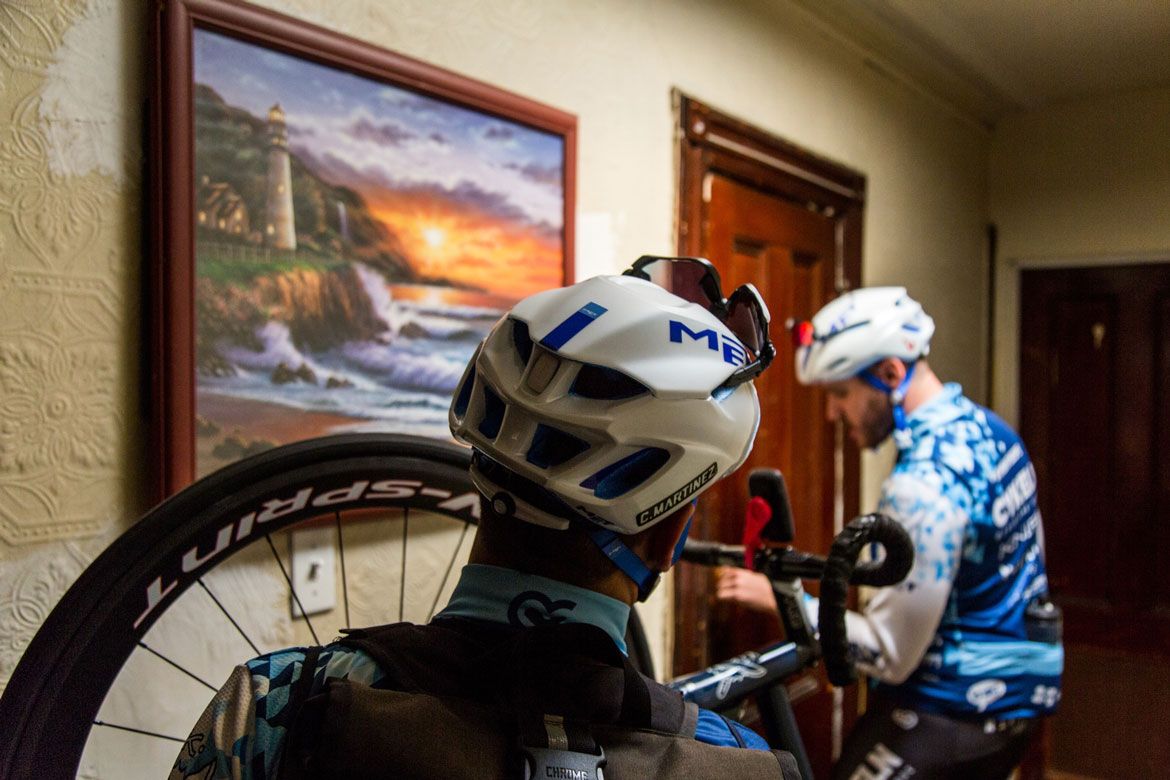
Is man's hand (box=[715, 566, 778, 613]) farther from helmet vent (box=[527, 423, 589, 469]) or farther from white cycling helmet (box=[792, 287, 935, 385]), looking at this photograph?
helmet vent (box=[527, 423, 589, 469])

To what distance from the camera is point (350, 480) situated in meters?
1.18

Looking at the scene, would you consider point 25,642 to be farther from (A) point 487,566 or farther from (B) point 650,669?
(B) point 650,669

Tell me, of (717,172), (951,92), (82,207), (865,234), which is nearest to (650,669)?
(82,207)

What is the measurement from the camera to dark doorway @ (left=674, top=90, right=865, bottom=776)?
231 centimetres

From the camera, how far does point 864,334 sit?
2037 millimetres

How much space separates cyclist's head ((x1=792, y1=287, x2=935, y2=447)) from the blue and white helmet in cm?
128

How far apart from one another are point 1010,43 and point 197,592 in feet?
11.3

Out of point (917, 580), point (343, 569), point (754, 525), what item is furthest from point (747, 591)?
point (343, 569)

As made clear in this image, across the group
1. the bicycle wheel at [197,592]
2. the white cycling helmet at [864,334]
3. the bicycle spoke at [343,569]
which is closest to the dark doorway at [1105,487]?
the white cycling helmet at [864,334]

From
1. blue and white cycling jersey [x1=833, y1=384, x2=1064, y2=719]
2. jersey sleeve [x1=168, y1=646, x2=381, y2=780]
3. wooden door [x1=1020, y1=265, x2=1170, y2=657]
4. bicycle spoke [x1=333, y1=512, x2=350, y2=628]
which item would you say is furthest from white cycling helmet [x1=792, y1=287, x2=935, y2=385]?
wooden door [x1=1020, y1=265, x2=1170, y2=657]

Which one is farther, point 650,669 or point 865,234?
point 865,234

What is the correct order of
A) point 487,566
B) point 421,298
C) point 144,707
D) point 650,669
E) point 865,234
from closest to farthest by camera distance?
1. point 487,566
2. point 144,707
3. point 650,669
4. point 421,298
5. point 865,234

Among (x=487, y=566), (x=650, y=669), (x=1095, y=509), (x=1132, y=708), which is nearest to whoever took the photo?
(x=487, y=566)

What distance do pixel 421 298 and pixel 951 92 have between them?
10.3ft
